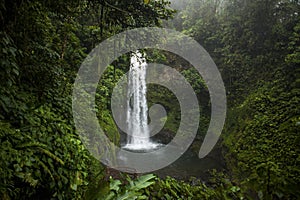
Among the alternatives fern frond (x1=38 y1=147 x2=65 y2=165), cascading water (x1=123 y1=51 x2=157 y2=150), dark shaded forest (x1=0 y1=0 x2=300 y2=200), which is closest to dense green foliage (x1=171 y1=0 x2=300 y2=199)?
dark shaded forest (x1=0 y1=0 x2=300 y2=200)

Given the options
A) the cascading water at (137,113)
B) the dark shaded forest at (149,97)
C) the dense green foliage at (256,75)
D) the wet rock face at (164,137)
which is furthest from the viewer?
the wet rock face at (164,137)

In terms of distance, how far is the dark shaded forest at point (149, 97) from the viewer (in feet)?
8.11

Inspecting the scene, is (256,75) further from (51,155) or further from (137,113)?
(51,155)

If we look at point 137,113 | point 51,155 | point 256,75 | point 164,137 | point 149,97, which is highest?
point 149,97

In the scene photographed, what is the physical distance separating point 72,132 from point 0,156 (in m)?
1.95

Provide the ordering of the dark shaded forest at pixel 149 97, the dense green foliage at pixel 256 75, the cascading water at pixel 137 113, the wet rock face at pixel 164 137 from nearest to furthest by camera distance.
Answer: the dark shaded forest at pixel 149 97
the dense green foliage at pixel 256 75
the cascading water at pixel 137 113
the wet rock face at pixel 164 137

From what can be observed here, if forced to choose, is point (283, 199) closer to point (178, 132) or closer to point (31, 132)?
point (31, 132)

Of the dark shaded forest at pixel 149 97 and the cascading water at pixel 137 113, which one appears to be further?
the cascading water at pixel 137 113

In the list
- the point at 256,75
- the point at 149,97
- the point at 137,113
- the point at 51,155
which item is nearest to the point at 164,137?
the point at 137,113

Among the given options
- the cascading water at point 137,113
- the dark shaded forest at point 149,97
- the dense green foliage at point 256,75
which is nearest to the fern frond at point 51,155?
the dark shaded forest at point 149,97

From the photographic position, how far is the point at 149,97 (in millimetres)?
14594

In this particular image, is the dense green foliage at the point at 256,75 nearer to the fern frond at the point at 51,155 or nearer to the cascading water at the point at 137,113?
the fern frond at the point at 51,155

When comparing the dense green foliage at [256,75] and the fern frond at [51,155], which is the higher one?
the dense green foliage at [256,75]

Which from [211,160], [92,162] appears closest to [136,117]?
[211,160]
